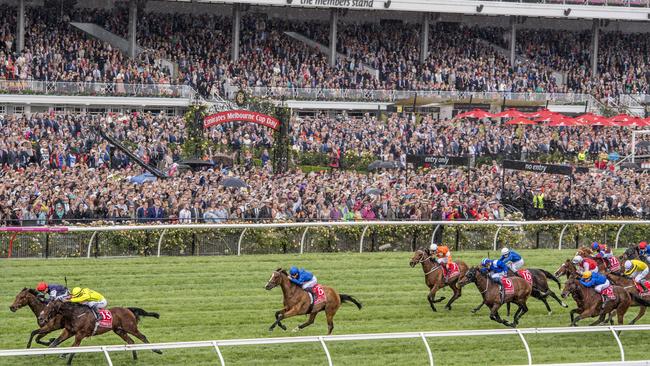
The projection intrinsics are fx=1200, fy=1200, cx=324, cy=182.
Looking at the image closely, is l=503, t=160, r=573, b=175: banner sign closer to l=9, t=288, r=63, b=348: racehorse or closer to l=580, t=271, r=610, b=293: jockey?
l=580, t=271, r=610, b=293: jockey

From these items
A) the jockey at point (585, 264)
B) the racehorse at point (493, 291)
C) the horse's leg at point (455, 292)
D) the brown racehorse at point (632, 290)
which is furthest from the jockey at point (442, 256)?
the brown racehorse at point (632, 290)

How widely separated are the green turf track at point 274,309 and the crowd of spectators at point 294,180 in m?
1.57

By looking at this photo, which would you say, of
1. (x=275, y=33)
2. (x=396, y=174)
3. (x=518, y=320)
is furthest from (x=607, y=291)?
(x=275, y=33)

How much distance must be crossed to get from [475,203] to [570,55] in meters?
26.4

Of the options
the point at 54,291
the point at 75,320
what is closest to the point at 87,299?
the point at 75,320

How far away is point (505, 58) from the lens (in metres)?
46.8

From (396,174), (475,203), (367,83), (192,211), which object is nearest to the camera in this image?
(192,211)

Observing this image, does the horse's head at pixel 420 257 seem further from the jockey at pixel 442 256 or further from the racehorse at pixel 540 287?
the racehorse at pixel 540 287

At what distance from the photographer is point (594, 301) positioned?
15188mm

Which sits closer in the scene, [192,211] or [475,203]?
[192,211]

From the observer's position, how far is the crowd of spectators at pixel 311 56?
3653 cm

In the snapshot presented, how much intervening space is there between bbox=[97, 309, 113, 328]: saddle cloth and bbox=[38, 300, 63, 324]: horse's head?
438mm

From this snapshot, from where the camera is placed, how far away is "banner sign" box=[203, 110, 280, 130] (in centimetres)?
2703

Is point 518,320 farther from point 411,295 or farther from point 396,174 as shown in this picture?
point 396,174
